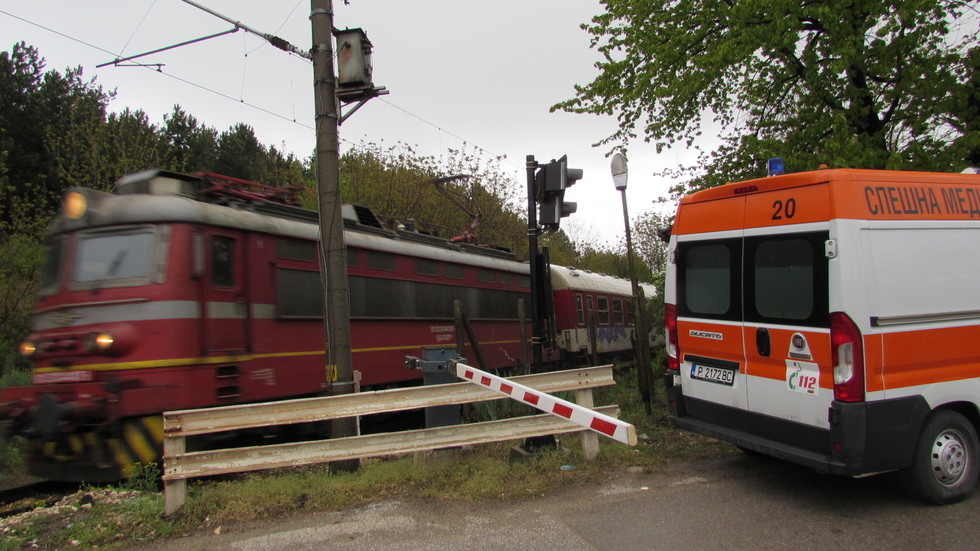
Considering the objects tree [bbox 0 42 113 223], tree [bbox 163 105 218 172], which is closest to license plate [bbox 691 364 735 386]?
tree [bbox 0 42 113 223]

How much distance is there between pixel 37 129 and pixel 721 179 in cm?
3182

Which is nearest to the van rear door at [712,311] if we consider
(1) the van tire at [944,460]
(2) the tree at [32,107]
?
(1) the van tire at [944,460]

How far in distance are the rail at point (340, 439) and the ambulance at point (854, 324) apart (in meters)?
1.33

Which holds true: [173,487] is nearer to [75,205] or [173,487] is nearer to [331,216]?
[331,216]

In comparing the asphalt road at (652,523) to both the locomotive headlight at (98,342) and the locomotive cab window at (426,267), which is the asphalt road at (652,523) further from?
the locomotive cab window at (426,267)

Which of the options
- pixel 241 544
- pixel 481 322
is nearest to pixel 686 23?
pixel 481 322

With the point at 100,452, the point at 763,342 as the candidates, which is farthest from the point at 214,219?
the point at 763,342

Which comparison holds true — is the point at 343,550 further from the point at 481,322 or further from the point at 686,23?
the point at 686,23

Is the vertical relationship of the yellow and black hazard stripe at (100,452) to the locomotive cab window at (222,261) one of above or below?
below

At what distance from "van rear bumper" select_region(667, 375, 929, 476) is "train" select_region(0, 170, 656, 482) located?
5.08 meters

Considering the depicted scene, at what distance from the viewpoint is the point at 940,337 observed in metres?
4.57

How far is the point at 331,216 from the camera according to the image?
6.56 meters

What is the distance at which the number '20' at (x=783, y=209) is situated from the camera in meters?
4.62

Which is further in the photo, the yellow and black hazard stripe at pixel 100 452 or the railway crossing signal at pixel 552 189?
the railway crossing signal at pixel 552 189
